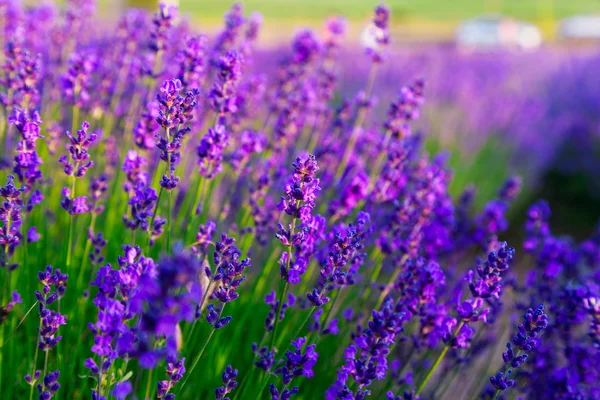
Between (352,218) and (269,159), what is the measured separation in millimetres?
521

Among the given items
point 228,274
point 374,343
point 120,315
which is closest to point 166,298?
point 120,315

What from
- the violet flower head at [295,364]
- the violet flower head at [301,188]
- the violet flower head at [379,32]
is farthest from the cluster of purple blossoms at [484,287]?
the violet flower head at [379,32]

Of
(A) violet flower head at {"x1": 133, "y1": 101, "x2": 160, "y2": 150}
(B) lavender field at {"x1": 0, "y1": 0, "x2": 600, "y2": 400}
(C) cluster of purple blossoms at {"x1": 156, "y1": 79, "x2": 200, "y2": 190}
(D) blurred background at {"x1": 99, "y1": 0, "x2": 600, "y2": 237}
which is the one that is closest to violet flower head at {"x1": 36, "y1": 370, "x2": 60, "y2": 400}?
(B) lavender field at {"x1": 0, "y1": 0, "x2": 600, "y2": 400}

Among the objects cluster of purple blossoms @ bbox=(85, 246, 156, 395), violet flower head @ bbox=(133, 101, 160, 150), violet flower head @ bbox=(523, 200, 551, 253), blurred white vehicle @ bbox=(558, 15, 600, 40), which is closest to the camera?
cluster of purple blossoms @ bbox=(85, 246, 156, 395)

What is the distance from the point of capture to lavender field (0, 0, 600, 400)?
1.61 meters

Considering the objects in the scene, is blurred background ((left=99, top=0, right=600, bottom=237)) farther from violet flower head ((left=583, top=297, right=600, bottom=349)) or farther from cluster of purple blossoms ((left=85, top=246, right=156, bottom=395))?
cluster of purple blossoms ((left=85, top=246, right=156, bottom=395))

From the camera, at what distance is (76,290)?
2.10 m

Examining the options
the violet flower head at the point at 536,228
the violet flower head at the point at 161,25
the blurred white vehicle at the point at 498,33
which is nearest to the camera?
the violet flower head at the point at 161,25

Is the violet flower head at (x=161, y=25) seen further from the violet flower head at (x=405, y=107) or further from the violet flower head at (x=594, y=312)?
the violet flower head at (x=594, y=312)

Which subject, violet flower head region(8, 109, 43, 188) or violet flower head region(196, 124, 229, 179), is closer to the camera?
violet flower head region(8, 109, 43, 188)

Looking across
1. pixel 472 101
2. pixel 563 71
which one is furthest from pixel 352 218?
pixel 563 71

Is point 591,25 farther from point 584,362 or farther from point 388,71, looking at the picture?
point 584,362

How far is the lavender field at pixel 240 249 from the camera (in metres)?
1.61

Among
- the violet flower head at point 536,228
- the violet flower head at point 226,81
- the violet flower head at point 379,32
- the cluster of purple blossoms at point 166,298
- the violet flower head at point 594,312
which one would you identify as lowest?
the cluster of purple blossoms at point 166,298
